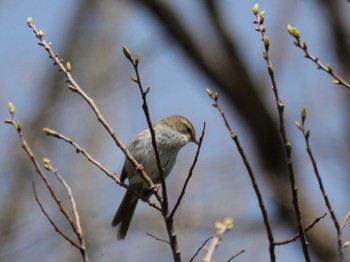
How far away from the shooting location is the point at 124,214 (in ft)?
20.8

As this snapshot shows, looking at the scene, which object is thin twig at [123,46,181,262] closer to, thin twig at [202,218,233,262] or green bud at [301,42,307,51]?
thin twig at [202,218,233,262]

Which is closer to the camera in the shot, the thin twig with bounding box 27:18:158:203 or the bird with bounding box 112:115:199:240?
the thin twig with bounding box 27:18:158:203

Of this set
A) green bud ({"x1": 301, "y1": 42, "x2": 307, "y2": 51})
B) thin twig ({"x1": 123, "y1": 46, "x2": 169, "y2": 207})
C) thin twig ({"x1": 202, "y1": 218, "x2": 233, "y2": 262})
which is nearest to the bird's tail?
thin twig ({"x1": 123, "y1": 46, "x2": 169, "y2": 207})

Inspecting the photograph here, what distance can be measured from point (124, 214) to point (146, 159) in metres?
0.62

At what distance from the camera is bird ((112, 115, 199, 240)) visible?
6.15 m

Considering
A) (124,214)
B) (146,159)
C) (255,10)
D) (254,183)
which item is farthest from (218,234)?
(124,214)

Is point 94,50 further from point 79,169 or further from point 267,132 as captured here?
point 267,132

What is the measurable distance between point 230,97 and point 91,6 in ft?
16.1

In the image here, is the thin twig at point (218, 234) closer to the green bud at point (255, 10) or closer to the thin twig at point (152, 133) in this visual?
the thin twig at point (152, 133)

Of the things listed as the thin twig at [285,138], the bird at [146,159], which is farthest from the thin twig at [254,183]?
Result: the bird at [146,159]

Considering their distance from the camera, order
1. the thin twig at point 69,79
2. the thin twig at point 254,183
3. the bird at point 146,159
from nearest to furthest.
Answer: the thin twig at point 254,183 → the thin twig at point 69,79 → the bird at point 146,159

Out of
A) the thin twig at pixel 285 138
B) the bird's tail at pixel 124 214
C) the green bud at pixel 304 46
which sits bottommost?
the thin twig at pixel 285 138

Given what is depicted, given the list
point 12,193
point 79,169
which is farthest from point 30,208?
point 79,169

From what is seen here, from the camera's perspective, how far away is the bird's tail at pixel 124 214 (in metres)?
6.16
